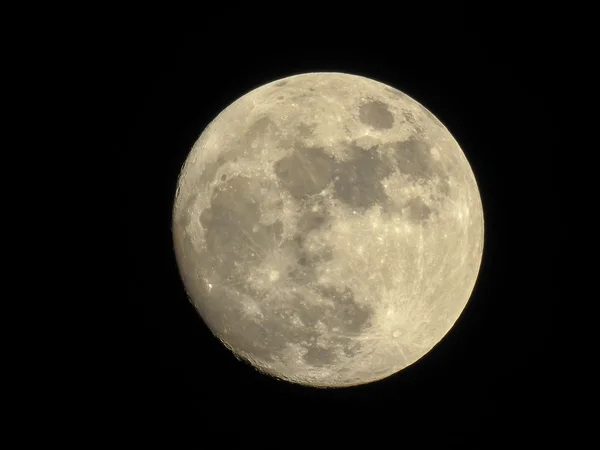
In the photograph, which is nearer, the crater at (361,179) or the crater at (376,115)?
the crater at (361,179)

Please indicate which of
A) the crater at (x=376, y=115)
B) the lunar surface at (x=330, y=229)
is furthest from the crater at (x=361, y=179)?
the crater at (x=376, y=115)

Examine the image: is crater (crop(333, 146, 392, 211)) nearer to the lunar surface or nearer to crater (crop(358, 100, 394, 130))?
the lunar surface

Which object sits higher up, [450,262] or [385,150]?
[385,150]

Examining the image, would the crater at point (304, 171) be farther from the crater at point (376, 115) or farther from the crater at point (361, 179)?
the crater at point (376, 115)

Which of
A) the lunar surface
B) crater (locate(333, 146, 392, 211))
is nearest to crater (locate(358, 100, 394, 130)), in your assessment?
the lunar surface

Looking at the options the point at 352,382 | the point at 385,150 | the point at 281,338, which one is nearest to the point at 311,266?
the point at 281,338

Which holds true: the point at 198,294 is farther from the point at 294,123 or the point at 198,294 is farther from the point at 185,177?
the point at 294,123

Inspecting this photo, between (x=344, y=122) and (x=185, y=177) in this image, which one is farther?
(x=185, y=177)

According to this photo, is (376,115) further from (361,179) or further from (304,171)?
(304,171)
